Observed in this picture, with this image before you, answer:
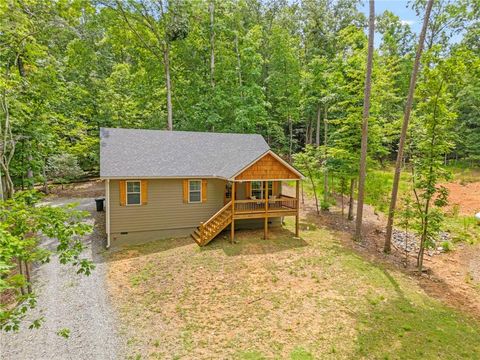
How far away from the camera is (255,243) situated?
13.2m

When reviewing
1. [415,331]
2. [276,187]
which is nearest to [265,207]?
[276,187]

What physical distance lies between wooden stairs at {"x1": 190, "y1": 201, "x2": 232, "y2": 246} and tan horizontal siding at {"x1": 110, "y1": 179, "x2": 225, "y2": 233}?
93 cm

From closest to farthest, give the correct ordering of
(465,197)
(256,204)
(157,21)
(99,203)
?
(256,204) → (99,203) → (157,21) → (465,197)

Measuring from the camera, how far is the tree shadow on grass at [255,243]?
40.9 ft

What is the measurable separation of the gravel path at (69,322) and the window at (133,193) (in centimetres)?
303

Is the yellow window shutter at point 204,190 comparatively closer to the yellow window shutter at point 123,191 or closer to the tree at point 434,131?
the yellow window shutter at point 123,191

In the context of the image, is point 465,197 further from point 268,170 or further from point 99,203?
point 99,203

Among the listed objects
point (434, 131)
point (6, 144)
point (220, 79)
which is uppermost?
point (220, 79)

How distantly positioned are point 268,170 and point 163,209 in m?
5.33

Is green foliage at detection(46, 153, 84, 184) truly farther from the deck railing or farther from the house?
the deck railing

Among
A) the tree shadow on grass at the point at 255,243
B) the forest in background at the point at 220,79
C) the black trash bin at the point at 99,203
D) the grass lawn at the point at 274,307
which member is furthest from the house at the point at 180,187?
the black trash bin at the point at 99,203

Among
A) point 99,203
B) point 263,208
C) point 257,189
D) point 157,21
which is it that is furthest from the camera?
point 157,21

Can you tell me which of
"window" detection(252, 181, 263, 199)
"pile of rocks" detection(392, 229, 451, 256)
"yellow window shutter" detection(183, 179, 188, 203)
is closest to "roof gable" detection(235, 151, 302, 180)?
"window" detection(252, 181, 263, 199)

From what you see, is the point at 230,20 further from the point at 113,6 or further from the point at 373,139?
the point at 373,139
